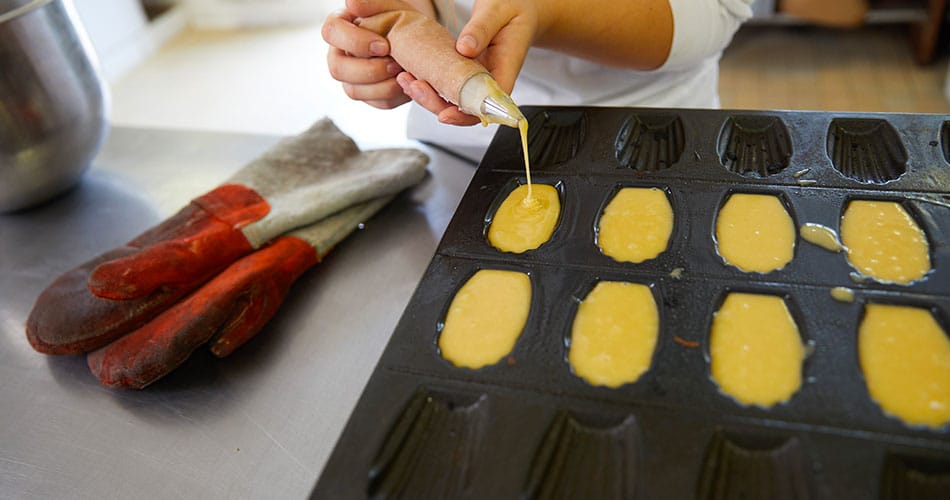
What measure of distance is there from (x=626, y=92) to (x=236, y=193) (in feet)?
2.65

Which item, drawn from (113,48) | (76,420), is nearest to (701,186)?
(76,420)

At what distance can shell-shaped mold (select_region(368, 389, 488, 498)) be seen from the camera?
0.74 metres

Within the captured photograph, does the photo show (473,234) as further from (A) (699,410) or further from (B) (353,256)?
(A) (699,410)

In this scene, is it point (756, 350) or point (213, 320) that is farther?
point (213, 320)

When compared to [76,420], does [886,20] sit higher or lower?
lower

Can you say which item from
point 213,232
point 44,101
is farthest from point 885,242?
point 44,101

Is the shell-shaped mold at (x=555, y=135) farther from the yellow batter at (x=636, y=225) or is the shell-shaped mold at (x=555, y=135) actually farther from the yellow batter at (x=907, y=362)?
the yellow batter at (x=907, y=362)

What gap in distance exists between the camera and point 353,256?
1204 mm

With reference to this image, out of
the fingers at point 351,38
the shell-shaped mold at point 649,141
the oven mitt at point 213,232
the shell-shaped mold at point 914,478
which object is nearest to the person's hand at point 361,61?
the fingers at point 351,38

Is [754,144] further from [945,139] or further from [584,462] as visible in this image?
[584,462]

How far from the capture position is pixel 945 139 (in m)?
1.06

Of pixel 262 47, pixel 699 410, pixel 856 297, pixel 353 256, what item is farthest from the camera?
pixel 262 47

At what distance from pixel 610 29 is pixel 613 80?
0.63ft

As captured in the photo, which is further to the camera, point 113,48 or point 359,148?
point 113,48
